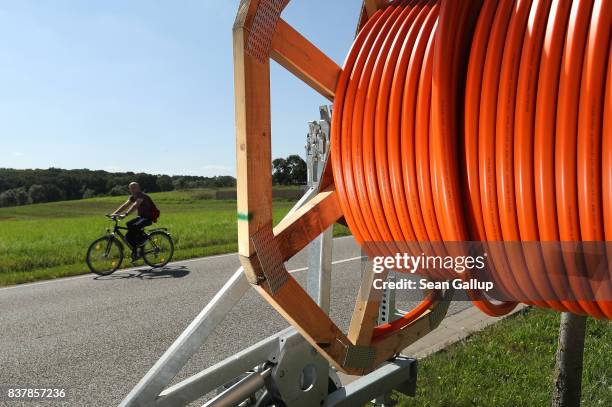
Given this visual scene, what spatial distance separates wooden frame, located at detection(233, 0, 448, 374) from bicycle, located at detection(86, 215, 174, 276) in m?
7.50

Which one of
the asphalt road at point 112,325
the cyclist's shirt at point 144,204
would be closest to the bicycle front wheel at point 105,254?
the asphalt road at point 112,325

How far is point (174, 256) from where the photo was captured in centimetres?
1023

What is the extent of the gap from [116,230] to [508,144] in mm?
8821

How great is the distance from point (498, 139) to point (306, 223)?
0.79 meters

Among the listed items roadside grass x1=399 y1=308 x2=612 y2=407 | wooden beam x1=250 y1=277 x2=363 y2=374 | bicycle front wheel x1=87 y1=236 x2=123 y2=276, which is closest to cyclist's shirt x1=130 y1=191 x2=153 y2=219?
bicycle front wheel x1=87 y1=236 x2=123 y2=276

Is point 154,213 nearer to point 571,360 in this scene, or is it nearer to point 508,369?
point 508,369

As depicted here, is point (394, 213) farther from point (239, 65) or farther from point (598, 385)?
point (598, 385)

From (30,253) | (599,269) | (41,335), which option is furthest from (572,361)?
(30,253)

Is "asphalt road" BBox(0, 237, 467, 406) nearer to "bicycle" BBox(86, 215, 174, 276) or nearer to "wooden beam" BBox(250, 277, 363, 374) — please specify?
"bicycle" BBox(86, 215, 174, 276)

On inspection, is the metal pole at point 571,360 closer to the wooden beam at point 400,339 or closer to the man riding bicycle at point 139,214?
the wooden beam at point 400,339

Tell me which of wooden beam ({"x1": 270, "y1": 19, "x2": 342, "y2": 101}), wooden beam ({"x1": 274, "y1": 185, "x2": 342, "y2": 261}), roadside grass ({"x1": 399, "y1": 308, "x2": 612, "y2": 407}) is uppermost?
wooden beam ({"x1": 270, "y1": 19, "x2": 342, "y2": 101})

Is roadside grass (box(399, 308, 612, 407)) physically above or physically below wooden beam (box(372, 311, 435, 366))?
below

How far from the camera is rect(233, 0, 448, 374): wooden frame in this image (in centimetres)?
152

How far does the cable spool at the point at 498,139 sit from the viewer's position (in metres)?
1.26
